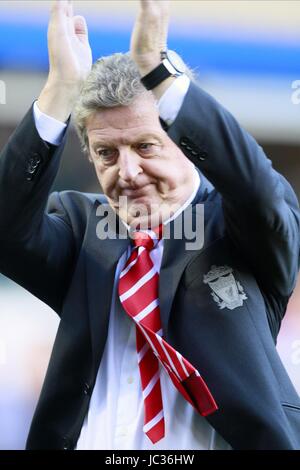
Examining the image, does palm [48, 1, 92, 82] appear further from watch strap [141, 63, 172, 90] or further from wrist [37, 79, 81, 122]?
watch strap [141, 63, 172, 90]

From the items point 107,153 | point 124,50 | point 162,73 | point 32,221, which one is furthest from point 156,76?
point 124,50

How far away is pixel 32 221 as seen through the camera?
160 cm

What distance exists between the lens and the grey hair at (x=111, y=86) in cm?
159

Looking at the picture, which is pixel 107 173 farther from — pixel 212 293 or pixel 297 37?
pixel 297 37

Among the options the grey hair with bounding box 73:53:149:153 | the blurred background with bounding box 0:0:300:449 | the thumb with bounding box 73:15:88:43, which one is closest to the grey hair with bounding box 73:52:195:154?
the grey hair with bounding box 73:53:149:153

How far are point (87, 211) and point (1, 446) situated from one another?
1.24 metres

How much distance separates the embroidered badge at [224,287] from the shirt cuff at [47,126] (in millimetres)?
384

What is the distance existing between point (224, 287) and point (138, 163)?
29 cm

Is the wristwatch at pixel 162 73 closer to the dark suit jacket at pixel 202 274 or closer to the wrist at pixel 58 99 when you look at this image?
the dark suit jacket at pixel 202 274

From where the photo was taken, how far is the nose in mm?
1588

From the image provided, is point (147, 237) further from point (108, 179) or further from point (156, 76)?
point (156, 76)

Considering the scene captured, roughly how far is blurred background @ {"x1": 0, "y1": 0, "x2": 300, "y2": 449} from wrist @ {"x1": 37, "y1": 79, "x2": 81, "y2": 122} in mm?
1375
